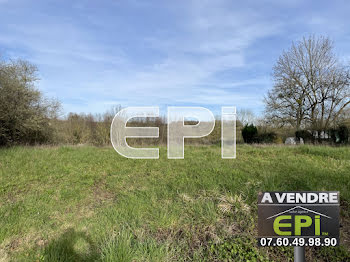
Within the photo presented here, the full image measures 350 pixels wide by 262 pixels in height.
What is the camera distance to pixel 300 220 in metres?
1.51

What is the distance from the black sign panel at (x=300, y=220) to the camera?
1512 millimetres

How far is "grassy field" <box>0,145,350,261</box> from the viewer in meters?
2.45

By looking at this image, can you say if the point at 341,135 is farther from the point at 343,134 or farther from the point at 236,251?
the point at 236,251

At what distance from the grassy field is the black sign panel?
1.02 m

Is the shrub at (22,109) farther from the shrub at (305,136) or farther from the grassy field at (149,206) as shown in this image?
the shrub at (305,136)

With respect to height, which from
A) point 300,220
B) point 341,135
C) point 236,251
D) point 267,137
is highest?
point 341,135

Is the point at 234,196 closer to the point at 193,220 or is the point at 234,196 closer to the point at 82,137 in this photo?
the point at 193,220

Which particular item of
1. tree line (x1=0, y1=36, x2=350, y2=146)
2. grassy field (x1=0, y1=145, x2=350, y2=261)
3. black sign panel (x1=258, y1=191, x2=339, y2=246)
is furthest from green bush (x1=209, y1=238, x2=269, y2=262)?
tree line (x1=0, y1=36, x2=350, y2=146)

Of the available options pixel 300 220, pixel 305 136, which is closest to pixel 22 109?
pixel 300 220

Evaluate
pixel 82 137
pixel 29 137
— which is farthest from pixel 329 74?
pixel 29 137

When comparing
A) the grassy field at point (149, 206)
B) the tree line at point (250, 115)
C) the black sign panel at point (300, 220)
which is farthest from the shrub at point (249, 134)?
the black sign panel at point (300, 220)

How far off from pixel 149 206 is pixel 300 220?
2.29 metres

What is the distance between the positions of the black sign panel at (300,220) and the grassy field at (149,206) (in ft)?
3.33

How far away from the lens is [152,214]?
3.11 m
